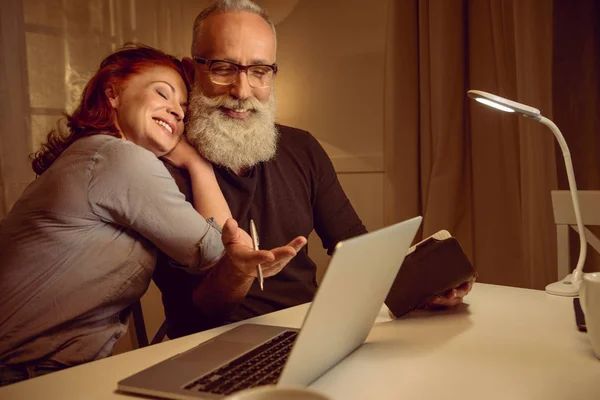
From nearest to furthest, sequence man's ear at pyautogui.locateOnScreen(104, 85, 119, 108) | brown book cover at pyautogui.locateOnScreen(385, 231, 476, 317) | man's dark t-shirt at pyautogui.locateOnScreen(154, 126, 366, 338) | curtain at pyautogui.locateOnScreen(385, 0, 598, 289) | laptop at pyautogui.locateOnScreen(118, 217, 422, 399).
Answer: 1. laptop at pyautogui.locateOnScreen(118, 217, 422, 399)
2. brown book cover at pyautogui.locateOnScreen(385, 231, 476, 317)
3. man's ear at pyautogui.locateOnScreen(104, 85, 119, 108)
4. man's dark t-shirt at pyautogui.locateOnScreen(154, 126, 366, 338)
5. curtain at pyautogui.locateOnScreen(385, 0, 598, 289)

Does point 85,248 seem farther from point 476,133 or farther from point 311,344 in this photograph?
point 476,133

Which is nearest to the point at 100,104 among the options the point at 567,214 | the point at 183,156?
the point at 183,156

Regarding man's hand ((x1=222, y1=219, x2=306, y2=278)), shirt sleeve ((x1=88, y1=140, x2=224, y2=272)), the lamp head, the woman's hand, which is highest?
the lamp head

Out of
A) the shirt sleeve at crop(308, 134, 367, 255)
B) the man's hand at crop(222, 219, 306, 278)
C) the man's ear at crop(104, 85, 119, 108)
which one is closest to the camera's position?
the man's hand at crop(222, 219, 306, 278)

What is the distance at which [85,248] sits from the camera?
1.13m

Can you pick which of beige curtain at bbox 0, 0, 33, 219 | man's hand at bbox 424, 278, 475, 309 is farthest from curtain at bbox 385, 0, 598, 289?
beige curtain at bbox 0, 0, 33, 219

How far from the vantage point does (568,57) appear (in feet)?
6.67

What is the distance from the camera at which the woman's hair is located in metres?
1.31

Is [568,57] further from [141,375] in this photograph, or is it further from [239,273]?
[141,375]

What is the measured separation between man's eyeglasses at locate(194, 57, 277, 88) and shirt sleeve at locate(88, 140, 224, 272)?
0.51 m

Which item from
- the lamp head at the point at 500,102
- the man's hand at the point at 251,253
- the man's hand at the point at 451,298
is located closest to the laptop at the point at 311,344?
the man's hand at the point at 251,253

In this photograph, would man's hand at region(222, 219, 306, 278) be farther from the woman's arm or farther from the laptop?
the woman's arm

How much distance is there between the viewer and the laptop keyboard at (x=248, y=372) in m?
0.68

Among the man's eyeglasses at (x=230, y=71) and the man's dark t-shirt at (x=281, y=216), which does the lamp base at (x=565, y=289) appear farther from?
the man's eyeglasses at (x=230, y=71)
